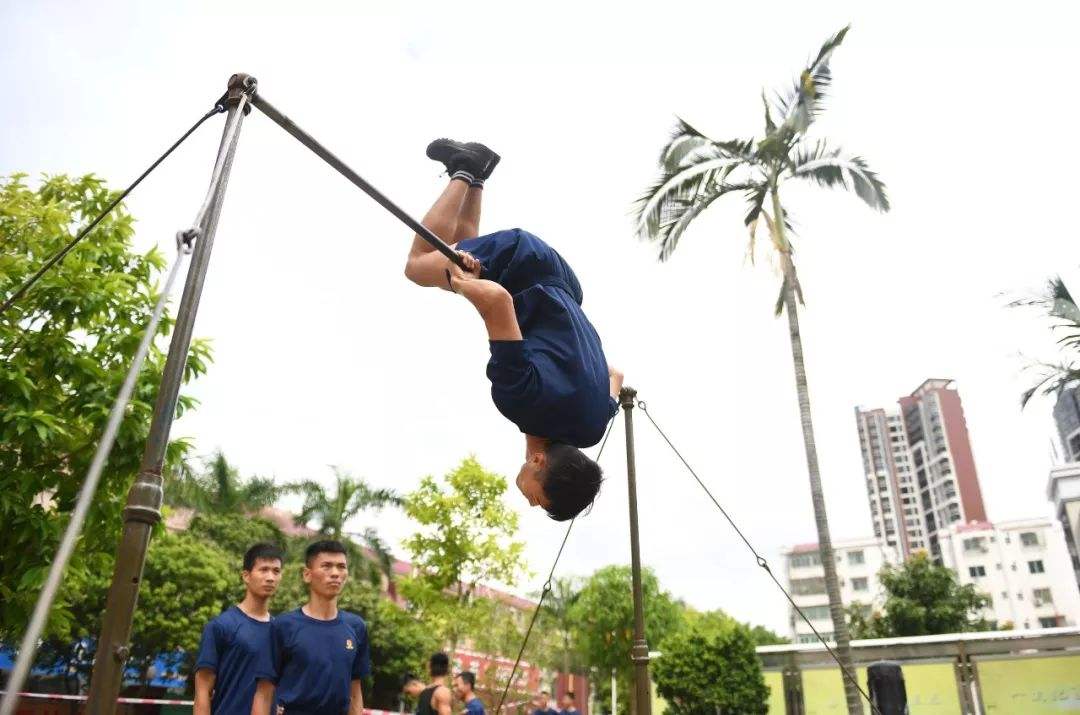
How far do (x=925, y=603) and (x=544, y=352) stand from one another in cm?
3395

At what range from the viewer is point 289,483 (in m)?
21.9

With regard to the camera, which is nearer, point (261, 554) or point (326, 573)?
point (326, 573)

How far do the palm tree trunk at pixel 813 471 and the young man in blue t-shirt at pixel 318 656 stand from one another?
7.70 m

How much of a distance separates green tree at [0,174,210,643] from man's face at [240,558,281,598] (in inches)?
79.7

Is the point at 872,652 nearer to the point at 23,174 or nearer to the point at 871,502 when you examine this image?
the point at 23,174

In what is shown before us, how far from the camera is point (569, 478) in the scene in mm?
2674

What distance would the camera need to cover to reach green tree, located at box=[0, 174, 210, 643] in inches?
197

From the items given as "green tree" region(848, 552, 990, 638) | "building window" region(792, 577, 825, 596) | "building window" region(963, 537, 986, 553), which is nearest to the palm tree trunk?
"green tree" region(848, 552, 990, 638)

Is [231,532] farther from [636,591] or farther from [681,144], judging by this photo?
[636,591]

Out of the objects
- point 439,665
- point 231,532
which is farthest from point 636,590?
point 231,532

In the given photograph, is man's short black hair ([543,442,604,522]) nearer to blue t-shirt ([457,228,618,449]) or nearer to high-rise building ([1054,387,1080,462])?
blue t-shirt ([457,228,618,449])

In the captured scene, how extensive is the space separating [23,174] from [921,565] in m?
33.6

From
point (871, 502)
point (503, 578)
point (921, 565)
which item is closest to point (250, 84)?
point (503, 578)

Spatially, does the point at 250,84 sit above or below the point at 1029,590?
below
